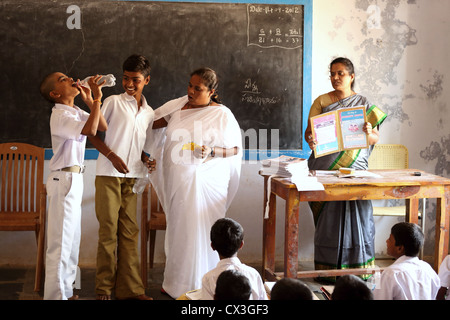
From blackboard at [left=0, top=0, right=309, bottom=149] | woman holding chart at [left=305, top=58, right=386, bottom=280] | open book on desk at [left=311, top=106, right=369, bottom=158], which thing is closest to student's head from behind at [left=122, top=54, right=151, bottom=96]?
blackboard at [left=0, top=0, right=309, bottom=149]

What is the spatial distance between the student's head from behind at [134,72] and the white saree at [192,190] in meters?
0.39

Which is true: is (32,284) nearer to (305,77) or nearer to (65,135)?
(65,135)

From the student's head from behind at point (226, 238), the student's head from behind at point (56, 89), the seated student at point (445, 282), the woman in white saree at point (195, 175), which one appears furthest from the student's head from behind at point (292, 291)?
the student's head from behind at point (56, 89)

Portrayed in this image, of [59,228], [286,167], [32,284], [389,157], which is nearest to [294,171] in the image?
[286,167]

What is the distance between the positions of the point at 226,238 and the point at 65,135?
1.38m

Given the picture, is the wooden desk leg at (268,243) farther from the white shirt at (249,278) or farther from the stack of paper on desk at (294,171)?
the white shirt at (249,278)

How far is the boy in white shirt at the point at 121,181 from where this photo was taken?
145 inches

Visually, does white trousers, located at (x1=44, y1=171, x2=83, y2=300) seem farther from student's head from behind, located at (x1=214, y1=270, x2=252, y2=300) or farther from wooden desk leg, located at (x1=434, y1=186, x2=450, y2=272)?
wooden desk leg, located at (x1=434, y1=186, x2=450, y2=272)

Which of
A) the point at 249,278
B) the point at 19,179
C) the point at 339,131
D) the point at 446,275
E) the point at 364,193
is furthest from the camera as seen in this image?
the point at 19,179

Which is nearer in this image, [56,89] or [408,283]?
[408,283]

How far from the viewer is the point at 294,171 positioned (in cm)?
395

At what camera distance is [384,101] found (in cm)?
512

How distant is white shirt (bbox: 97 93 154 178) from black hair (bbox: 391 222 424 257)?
1.83 m

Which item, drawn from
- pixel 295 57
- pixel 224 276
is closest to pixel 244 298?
pixel 224 276
